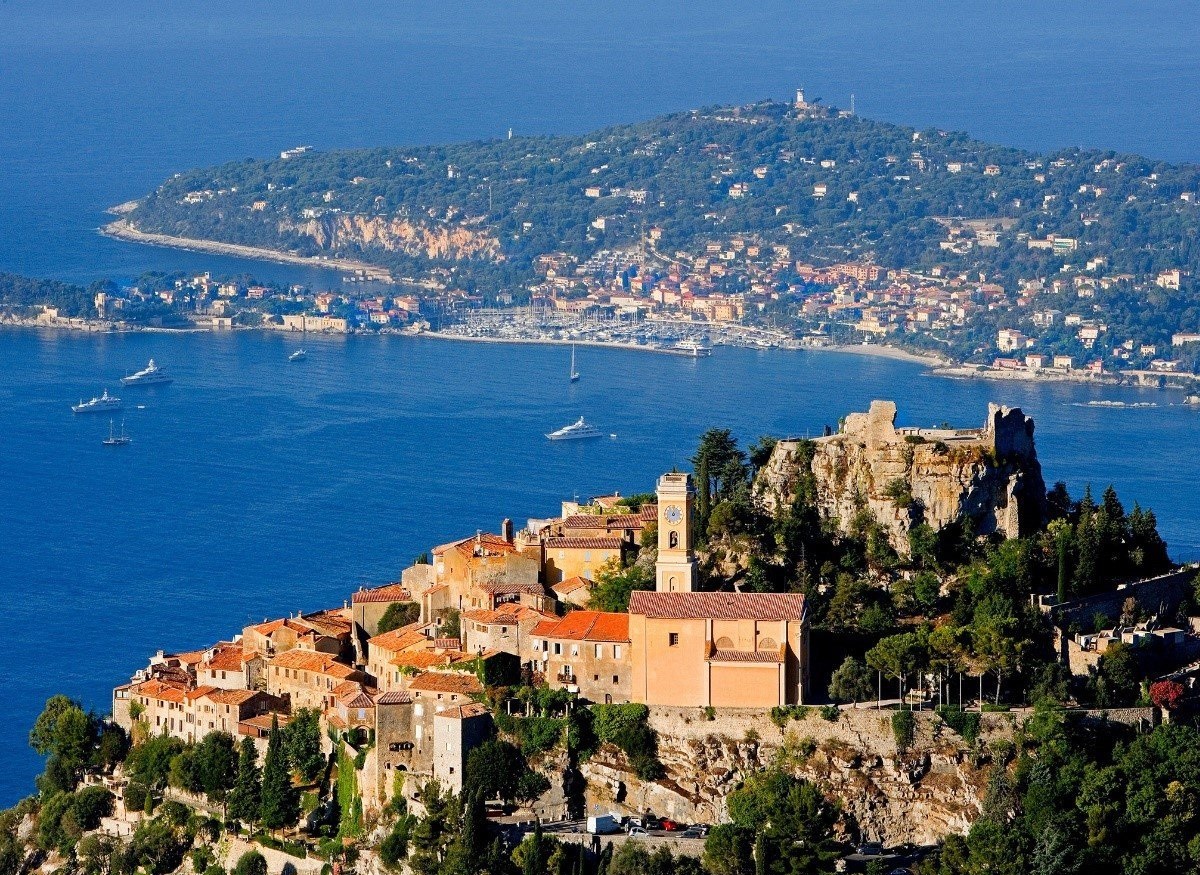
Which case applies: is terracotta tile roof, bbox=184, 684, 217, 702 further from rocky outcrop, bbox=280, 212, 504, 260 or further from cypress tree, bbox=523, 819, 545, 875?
rocky outcrop, bbox=280, 212, 504, 260

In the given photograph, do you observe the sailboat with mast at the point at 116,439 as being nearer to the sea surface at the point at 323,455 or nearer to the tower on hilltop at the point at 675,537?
the sea surface at the point at 323,455

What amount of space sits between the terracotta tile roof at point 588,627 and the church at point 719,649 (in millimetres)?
529

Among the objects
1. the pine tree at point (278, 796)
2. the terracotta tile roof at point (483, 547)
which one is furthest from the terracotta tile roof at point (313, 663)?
the terracotta tile roof at point (483, 547)

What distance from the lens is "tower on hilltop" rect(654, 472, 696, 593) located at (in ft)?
146

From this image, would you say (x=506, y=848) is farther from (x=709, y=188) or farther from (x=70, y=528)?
(x=709, y=188)

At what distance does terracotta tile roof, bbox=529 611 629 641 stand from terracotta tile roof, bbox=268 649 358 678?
13.0 ft

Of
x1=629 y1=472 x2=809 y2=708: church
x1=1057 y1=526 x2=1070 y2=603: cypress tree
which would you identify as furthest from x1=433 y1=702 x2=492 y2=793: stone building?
x1=1057 y1=526 x2=1070 y2=603: cypress tree

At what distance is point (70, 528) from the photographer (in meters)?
83.1

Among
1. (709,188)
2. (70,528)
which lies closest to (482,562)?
(70,528)

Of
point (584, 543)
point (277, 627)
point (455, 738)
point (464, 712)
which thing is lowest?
point (455, 738)

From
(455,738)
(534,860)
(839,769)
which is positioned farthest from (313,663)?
(839,769)

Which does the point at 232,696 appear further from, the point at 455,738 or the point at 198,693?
the point at 455,738

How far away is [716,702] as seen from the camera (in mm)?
42719

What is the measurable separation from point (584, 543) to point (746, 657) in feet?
19.5
